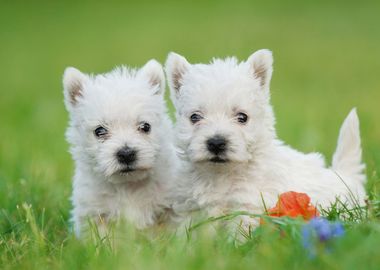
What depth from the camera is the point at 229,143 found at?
583 centimetres

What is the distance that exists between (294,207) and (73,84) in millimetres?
2381

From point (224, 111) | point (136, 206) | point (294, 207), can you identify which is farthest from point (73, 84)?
point (294, 207)

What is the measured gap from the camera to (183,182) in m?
6.32

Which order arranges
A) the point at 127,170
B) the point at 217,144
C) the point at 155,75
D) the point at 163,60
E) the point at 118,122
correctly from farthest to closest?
the point at 163,60 → the point at 155,75 → the point at 118,122 → the point at 127,170 → the point at 217,144

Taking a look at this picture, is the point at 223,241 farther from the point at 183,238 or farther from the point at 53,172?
the point at 53,172

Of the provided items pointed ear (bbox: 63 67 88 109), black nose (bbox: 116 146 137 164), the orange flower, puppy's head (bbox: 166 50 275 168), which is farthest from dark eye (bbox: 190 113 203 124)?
pointed ear (bbox: 63 67 88 109)

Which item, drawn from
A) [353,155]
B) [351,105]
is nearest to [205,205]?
[353,155]

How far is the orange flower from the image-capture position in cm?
559

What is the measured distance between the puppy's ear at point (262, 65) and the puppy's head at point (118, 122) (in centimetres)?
90

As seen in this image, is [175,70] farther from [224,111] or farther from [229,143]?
[229,143]

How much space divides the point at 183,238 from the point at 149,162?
2.94 ft

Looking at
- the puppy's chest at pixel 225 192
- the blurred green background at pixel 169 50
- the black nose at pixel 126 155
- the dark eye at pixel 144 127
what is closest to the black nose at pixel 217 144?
the puppy's chest at pixel 225 192

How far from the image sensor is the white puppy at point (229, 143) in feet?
19.5

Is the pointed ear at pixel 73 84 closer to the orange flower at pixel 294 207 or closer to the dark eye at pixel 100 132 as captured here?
the dark eye at pixel 100 132
